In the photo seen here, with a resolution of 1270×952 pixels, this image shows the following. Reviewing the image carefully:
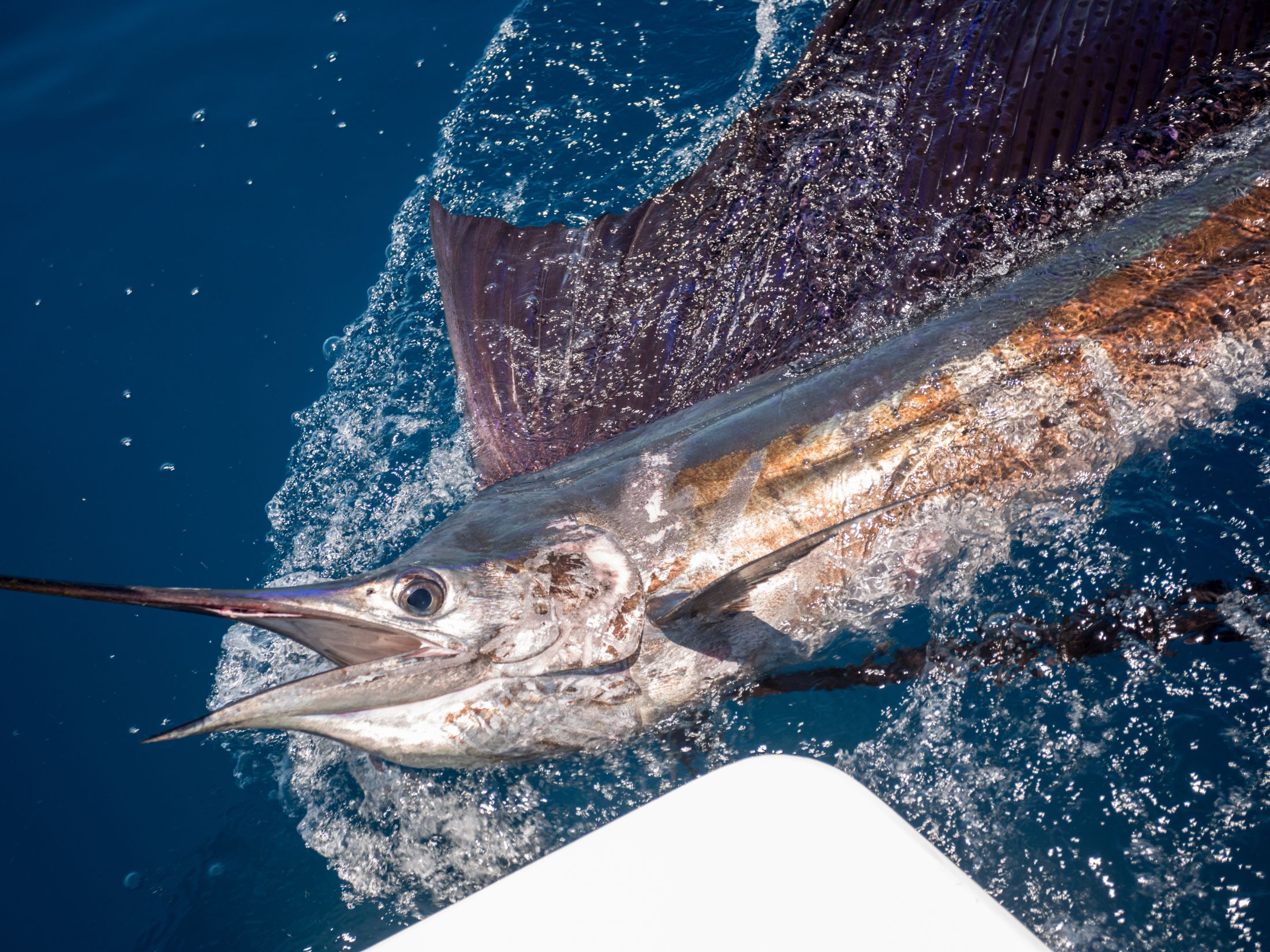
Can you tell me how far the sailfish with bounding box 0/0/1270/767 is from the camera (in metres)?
1.89

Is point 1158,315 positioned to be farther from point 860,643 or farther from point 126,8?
point 126,8

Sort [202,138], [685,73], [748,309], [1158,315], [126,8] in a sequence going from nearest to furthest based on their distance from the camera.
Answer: [1158,315] < [748,309] < [685,73] < [202,138] < [126,8]

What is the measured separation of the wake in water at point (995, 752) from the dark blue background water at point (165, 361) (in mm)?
230

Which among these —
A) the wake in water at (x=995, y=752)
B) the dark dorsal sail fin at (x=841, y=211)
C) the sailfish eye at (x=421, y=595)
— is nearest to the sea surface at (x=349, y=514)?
the wake in water at (x=995, y=752)

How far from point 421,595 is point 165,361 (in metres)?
2.50

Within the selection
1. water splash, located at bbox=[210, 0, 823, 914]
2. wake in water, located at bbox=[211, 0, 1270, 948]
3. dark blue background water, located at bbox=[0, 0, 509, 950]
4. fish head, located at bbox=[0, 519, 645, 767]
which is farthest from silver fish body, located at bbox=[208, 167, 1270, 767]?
dark blue background water, located at bbox=[0, 0, 509, 950]

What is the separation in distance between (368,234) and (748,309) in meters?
2.04

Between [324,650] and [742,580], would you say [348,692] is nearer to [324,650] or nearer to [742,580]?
[324,650]

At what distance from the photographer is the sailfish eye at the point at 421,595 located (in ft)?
6.00

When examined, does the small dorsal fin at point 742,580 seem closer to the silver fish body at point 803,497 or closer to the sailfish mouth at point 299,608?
the silver fish body at point 803,497

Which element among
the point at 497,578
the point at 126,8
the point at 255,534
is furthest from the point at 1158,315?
the point at 126,8

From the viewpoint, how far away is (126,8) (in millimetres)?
4891

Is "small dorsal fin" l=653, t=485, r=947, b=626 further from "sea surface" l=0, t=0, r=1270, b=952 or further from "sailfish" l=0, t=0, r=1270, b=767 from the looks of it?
"sea surface" l=0, t=0, r=1270, b=952

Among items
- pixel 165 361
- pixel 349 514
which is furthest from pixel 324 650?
pixel 165 361
